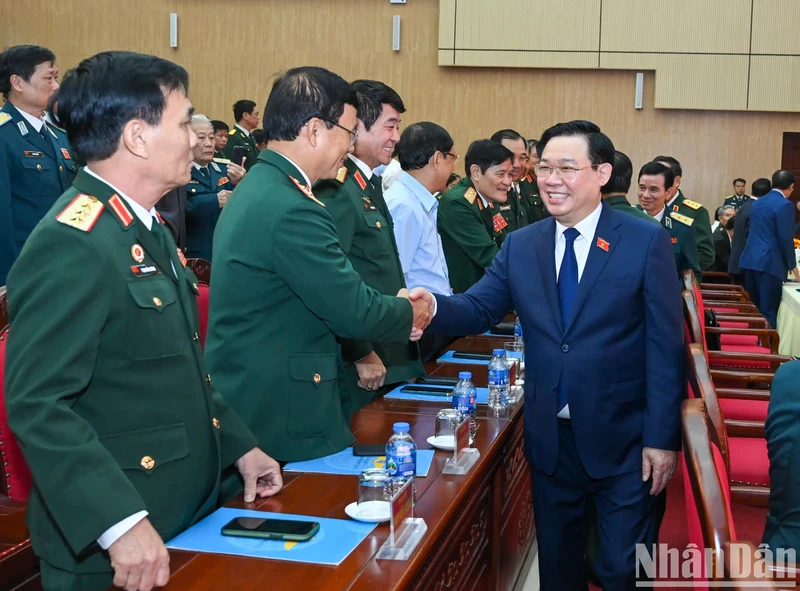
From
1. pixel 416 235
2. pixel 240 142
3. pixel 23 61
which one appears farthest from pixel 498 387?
pixel 240 142

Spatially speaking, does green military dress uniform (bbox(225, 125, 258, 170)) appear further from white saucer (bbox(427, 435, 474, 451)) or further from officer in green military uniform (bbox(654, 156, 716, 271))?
white saucer (bbox(427, 435, 474, 451))

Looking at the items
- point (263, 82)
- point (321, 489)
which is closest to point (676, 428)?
point (321, 489)

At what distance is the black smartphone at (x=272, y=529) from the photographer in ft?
4.99

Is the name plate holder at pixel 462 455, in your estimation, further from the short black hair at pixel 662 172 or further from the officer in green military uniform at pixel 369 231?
the short black hair at pixel 662 172

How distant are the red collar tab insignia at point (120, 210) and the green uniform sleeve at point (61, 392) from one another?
127 millimetres

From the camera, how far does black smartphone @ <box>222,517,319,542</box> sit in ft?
4.99

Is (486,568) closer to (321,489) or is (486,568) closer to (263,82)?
(321,489)

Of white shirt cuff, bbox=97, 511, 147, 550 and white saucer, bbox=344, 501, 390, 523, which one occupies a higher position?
white shirt cuff, bbox=97, 511, 147, 550

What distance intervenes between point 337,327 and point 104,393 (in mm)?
707

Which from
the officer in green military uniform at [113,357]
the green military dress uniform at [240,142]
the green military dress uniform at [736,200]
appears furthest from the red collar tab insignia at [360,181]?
the green military dress uniform at [736,200]

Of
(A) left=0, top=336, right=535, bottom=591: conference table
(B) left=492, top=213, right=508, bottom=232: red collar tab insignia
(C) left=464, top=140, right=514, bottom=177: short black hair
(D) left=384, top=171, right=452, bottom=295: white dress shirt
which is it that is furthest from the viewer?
(B) left=492, top=213, right=508, bottom=232: red collar tab insignia

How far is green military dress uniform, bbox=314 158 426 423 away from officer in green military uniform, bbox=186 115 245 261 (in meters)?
2.27

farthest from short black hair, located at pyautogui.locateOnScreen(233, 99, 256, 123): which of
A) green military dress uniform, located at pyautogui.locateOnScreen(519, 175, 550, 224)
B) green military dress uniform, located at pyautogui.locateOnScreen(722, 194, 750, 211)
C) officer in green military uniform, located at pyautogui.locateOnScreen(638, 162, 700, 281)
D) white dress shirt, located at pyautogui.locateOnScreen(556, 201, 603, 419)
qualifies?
white dress shirt, located at pyautogui.locateOnScreen(556, 201, 603, 419)

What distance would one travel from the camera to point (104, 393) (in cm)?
139
